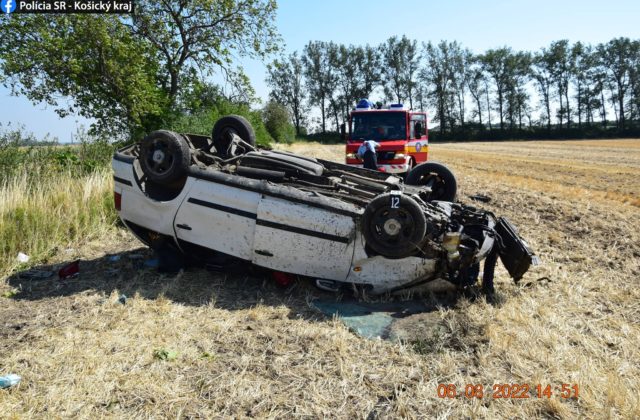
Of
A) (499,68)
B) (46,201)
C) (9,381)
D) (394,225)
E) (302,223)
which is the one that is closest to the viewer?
(9,381)

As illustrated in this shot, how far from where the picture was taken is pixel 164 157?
169 inches

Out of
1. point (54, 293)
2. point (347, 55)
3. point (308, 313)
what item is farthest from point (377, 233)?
point (347, 55)

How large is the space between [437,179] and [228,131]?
2.76 m

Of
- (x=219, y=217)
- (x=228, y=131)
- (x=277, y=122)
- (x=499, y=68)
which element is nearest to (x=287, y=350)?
(x=219, y=217)

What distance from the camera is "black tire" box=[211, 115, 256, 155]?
5672 millimetres

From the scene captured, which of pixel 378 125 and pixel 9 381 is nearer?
pixel 9 381

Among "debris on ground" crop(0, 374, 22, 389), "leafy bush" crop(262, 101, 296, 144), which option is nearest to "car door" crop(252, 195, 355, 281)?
"debris on ground" crop(0, 374, 22, 389)

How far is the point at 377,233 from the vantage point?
3.64 m

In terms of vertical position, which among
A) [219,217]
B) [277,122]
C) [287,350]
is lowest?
[287,350]

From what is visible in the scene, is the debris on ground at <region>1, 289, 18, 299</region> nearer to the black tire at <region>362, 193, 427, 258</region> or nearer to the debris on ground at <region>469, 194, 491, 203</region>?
the black tire at <region>362, 193, 427, 258</region>

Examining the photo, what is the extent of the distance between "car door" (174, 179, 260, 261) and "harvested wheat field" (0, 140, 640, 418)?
0.43m

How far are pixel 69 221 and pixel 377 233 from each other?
4.43 meters

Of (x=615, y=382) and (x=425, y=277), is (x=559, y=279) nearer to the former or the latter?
(x=425, y=277)

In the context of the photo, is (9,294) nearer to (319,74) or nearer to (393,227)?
(393,227)
